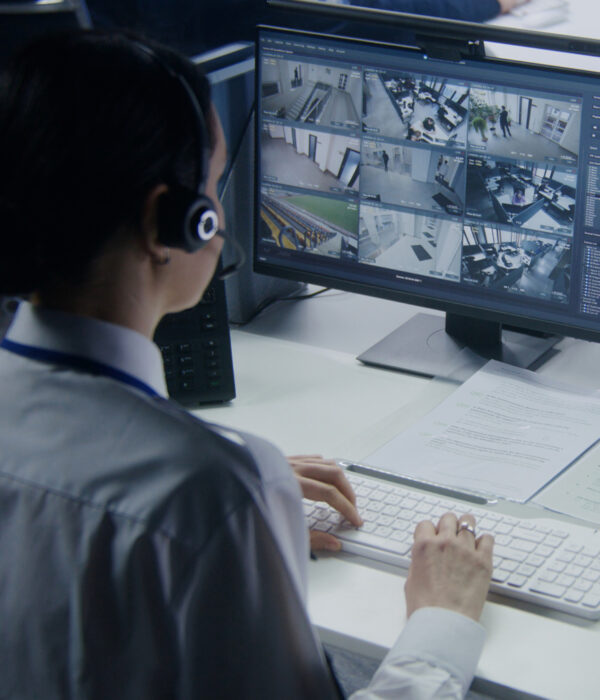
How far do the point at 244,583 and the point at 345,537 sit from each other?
0.43 meters

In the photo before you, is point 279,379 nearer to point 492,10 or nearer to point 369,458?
point 369,458

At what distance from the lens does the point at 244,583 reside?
2.28 feet

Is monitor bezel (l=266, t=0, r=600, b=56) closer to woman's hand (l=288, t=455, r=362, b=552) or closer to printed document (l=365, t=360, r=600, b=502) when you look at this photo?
printed document (l=365, t=360, r=600, b=502)

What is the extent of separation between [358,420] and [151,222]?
717 mm

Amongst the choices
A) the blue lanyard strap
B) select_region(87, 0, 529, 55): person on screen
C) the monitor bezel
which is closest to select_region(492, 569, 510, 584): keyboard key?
the blue lanyard strap

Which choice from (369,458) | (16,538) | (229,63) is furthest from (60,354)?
(229,63)

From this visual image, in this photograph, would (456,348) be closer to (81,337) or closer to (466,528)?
(466,528)

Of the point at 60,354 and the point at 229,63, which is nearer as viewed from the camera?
the point at 60,354

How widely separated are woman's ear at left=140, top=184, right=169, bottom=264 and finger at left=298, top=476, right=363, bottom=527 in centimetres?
46

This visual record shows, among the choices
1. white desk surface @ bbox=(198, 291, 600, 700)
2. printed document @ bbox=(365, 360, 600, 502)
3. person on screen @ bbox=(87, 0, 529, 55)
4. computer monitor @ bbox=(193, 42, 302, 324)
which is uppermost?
person on screen @ bbox=(87, 0, 529, 55)

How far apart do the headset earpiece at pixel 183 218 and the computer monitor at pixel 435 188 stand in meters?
0.69

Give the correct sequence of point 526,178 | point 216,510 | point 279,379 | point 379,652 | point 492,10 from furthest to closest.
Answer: point 492,10, point 279,379, point 526,178, point 379,652, point 216,510

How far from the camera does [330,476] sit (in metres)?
1.15

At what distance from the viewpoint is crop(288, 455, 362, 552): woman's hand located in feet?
3.63
